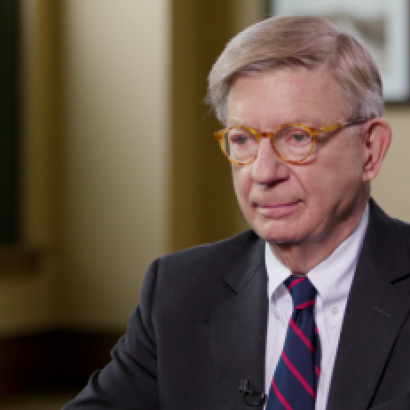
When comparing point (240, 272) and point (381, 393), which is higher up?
point (240, 272)

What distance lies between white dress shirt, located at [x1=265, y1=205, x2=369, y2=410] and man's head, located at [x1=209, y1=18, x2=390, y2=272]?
0.05 meters

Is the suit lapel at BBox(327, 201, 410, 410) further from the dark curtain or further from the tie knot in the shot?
the dark curtain

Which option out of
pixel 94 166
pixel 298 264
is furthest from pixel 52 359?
pixel 298 264

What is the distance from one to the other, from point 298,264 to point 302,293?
0.24 ft

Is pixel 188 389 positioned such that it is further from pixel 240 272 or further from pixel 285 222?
pixel 285 222

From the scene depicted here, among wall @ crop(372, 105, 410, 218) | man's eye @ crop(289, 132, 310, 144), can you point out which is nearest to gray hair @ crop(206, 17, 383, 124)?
man's eye @ crop(289, 132, 310, 144)

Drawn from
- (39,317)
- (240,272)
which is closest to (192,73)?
(39,317)

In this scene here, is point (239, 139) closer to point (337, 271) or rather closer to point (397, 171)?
point (337, 271)

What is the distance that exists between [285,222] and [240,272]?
10.2 inches

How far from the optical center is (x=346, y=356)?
1.42 m

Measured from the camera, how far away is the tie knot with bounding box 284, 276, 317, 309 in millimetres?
1504

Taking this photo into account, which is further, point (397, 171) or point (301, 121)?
point (397, 171)

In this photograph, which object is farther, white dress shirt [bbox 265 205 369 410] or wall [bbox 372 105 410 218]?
wall [bbox 372 105 410 218]

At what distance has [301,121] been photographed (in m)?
1.44
